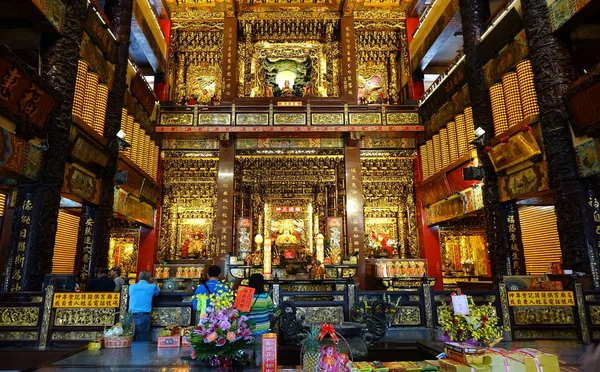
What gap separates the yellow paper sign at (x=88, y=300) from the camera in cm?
472

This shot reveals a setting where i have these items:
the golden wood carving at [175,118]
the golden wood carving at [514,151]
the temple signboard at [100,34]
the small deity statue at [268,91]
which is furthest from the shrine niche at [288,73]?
the golden wood carving at [514,151]

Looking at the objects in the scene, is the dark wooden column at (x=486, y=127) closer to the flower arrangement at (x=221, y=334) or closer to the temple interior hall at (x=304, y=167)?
the temple interior hall at (x=304, y=167)

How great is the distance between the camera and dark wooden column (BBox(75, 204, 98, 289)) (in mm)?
7406

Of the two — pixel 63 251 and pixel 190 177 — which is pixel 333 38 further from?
pixel 63 251

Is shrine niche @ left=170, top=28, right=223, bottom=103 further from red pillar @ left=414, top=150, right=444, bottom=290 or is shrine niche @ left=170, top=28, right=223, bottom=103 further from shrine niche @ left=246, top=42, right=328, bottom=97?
red pillar @ left=414, top=150, right=444, bottom=290

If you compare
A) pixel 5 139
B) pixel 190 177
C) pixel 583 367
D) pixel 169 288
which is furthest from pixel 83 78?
pixel 583 367

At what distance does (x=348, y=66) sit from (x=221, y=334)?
433 inches

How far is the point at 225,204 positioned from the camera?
→ 429 inches

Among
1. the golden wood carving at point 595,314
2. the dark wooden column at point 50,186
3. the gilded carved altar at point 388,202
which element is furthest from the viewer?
the gilded carved altar at point 388,202

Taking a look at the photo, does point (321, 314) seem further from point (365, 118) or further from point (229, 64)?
point (229, 64)

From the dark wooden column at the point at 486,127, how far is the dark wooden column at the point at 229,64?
6.84m

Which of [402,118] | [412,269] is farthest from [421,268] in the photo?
[402,118]

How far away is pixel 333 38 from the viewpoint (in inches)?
525

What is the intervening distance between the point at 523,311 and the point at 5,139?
7.43 m
